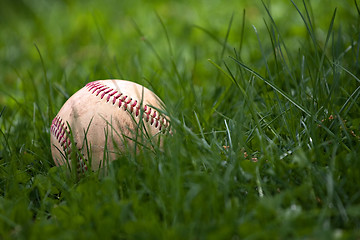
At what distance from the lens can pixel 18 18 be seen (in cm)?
609

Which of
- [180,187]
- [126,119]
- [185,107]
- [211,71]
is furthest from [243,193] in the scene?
[211,71]

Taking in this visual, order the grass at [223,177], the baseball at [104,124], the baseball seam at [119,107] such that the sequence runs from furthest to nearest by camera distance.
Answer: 1. the baseball seam at [119,107]
2. the baseball at [104,124]
3. the grass at [223,177]

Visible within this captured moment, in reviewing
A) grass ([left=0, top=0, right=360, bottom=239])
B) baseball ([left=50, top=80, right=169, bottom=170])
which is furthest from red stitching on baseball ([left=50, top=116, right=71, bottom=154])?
grass ([left=0, top=0, right=360, bottom=239])

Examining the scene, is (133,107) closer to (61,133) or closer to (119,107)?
(119,107)

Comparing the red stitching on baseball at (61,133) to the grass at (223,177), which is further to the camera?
the red stitching on baseball at (61,133)

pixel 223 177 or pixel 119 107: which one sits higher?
pixel 119 107

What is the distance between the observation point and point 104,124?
220cm

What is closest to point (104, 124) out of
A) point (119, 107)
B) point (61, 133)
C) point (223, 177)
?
point (119, 107)

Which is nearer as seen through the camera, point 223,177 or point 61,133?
point 223,177

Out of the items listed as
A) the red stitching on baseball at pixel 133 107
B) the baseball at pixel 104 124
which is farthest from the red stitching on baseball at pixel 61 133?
the red stitching on baseball at pixel 133 107

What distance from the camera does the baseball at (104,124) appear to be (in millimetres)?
2148

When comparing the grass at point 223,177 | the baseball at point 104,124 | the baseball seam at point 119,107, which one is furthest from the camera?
the baseball seam at point 119,107

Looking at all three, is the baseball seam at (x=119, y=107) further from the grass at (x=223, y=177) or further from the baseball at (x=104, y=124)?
the grass at (x=223, y=177)

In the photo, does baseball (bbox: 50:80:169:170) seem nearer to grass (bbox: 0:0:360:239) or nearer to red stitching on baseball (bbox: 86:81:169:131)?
red stitching on baseball (bbox: 86:81:169:131)
